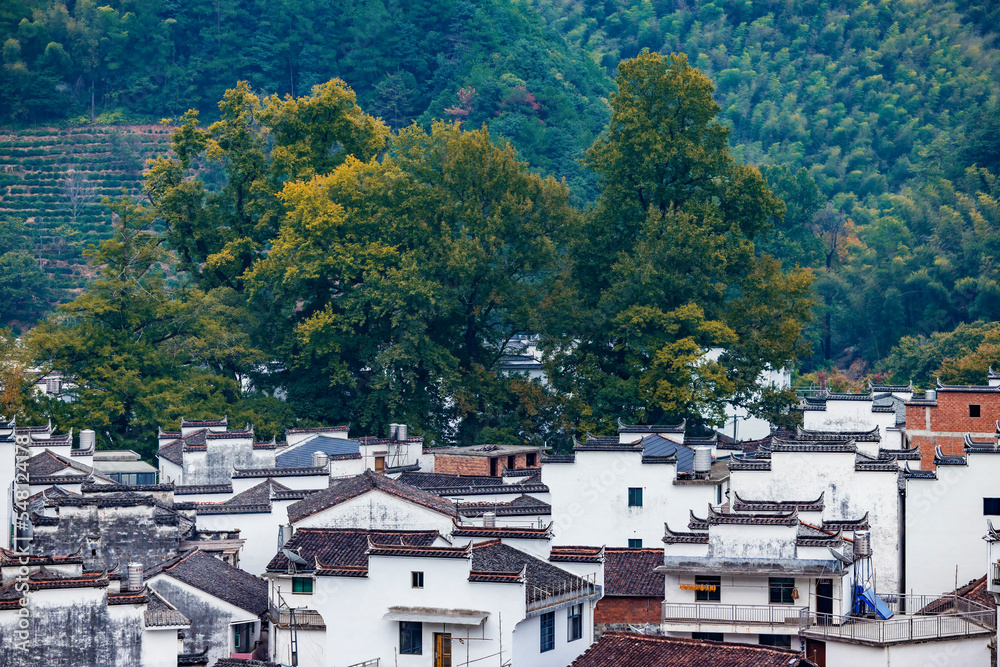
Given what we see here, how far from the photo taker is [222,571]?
4131cm

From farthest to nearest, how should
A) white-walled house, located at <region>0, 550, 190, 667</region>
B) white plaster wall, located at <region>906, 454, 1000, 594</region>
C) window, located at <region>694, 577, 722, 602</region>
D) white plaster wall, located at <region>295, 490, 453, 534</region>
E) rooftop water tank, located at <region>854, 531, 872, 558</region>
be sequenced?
white plaster wall, located at <region>906, 454, 1000, 594</region> < white plaster wall, located at <region>295, 490, 453, 534</region> < rooftop water tank, located at <region>854, 531, 872, 558</region> < window, located at <region>694, 577, 722, 602</region> < white-walled house, located at <region>0, 550, 190, 667</region>

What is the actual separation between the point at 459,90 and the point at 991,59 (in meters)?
51.2

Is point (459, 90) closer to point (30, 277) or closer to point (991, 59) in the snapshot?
point (30, 277)

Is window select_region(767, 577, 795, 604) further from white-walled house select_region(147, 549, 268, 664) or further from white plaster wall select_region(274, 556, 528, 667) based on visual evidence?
white-walled house select_region(147, 549, 268, 664)

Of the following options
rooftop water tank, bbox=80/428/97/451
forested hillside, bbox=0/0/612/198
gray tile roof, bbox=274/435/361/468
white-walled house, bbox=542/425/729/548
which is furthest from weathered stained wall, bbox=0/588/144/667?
forested hillside, bbox=0/0/612/198

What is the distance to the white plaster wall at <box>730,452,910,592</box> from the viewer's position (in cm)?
4547

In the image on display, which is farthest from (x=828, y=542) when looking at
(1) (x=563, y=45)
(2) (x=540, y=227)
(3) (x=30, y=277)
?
(1) (x=563, y=45)

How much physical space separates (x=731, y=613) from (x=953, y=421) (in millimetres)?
23531

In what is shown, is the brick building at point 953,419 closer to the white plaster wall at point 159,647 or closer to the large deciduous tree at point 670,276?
the large deciduous tree at point 670,276

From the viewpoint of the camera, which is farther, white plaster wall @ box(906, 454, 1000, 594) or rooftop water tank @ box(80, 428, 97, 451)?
rooftop water tank @ box(80, 428, 97, 451)

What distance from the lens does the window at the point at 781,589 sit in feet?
122

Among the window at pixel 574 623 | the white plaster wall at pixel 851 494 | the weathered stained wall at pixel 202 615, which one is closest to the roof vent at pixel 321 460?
the weathered stained wall at pixel 202 615

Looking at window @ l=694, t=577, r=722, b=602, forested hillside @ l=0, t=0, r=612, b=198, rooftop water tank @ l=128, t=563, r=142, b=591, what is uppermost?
forested hillside @ l=0, t=0, r=612, b=198

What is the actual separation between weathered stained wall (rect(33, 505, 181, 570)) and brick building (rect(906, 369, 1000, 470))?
2804 centimetres
